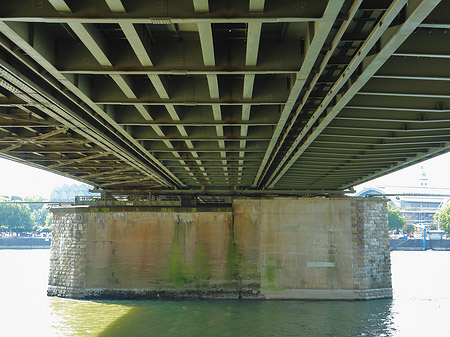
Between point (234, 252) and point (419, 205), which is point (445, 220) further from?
point (234, 252)

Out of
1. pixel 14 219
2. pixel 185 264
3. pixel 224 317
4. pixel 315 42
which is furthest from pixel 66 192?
pixel 315 42

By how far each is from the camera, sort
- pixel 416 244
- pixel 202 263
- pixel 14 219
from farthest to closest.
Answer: pixel 14 219 → pixel 416 244 → pixel 202 263

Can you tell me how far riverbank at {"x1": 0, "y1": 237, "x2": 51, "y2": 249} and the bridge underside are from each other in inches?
3902

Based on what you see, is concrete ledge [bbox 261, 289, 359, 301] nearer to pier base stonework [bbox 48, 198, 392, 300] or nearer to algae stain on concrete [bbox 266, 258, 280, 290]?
pier base stonework [bbox 48, 198, 392, 300]

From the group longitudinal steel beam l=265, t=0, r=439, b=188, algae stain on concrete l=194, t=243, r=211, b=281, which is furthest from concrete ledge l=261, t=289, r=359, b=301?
longitudinal steel beam l=265, t=0, r=439, b=188

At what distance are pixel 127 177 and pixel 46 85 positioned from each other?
19.6m

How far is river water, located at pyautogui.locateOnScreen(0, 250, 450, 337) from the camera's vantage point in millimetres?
22828

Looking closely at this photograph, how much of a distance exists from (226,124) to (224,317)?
14.8 metres

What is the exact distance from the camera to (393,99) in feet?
43.8

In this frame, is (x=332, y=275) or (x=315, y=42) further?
(x=332, y=275)

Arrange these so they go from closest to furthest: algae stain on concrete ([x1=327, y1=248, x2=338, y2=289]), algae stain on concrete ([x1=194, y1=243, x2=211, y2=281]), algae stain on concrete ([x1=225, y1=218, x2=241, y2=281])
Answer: algae stain on concrete ([x1=327, y1=248, x2=338, y2=289]) < algae stain on concrete ([x1=225, y1=218, x2=241, y2=281]) < algae stain on concrete ([x1=194, y1=243, x2=211, y2=281])

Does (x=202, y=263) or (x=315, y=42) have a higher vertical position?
(x=315, y=42)

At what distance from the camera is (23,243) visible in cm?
11006

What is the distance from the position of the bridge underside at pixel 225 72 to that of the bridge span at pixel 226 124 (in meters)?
0.04
